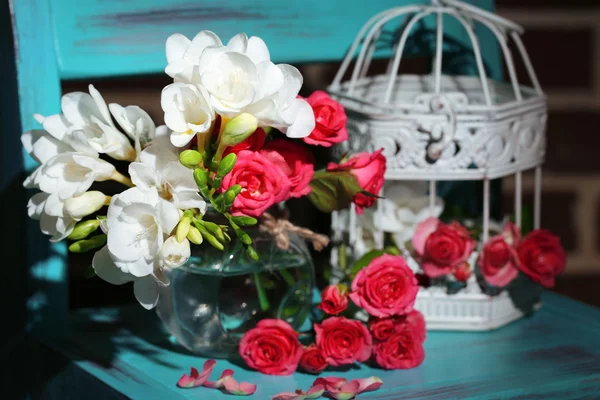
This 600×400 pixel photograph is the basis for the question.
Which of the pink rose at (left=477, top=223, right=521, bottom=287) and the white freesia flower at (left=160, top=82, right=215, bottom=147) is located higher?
the white freesia flower at (left=160, top=82, right=215, bottom=147)

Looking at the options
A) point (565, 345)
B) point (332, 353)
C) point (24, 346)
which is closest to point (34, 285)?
point (24, 346)

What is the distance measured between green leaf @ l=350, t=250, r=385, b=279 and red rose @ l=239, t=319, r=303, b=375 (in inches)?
5.0

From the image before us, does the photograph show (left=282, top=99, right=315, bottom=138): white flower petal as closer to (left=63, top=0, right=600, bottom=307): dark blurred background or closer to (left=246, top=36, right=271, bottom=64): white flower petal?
(left=246, top=36, right=271, bottom=64): white flower petal

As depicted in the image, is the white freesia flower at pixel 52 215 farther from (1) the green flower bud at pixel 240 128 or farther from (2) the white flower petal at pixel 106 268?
(1) the green flower bud at pixel 240 128

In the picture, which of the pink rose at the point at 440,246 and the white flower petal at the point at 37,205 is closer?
A: the white flower petal at the point at 37,205

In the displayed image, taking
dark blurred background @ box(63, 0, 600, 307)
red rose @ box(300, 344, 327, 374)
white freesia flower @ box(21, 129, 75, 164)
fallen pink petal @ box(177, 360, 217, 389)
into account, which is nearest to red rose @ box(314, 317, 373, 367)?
red rose @ box(300, 344, 327, 374)

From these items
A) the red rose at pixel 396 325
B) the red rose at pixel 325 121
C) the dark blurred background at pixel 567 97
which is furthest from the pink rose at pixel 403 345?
the dark blurred background at pixel 567 97

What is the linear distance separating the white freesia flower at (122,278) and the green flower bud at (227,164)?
0.13 m

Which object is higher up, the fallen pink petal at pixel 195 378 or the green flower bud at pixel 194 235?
the green flower bud at pixel 194 235

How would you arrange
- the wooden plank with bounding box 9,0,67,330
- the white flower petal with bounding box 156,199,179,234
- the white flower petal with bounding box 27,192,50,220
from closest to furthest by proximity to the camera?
the white flower petal with bounding box 156,199,179,234 → the white flower petal with bounding box 27,192,50,220 → the wooden plank with bounding box 9,0,67,330

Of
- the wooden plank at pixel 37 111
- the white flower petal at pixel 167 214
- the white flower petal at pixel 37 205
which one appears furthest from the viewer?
the wooden plank at pixel 37 111

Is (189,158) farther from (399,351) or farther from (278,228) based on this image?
(399,351)

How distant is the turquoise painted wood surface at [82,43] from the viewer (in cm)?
107

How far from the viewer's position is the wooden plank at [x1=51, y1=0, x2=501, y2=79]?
1.10 m
